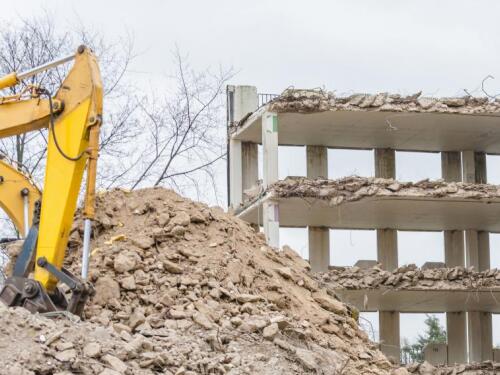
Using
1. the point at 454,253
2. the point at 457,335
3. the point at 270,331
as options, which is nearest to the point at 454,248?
the point at 454,253

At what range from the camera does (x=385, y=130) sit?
29203 millimetres

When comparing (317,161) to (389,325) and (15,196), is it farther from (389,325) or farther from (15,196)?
(15,196)

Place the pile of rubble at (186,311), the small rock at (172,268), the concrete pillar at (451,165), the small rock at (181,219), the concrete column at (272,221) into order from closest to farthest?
the pile of rubble at (186,311), the small rock at (172,268), the small rock at (181,219), the concrete column at (272,221), the concrete pillar at (451,165)

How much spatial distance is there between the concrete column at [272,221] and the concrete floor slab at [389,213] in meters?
0.17

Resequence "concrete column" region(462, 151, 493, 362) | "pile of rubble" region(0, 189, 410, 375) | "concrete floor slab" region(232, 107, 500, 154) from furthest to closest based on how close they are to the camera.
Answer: "concrete column" region(462, 151, 493, 362) → "concrete floor slab" region(232, 107, 500, 154) → "pile of rubble" region(0, 189, 410, 375)

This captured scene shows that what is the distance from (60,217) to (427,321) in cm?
4934

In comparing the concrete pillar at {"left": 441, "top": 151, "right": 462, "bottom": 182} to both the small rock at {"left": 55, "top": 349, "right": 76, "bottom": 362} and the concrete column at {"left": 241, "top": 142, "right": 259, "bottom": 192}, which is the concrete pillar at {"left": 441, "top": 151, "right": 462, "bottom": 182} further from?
the small rock at {"left": 55, "top": 349, "right": 76, "bottom": 362}

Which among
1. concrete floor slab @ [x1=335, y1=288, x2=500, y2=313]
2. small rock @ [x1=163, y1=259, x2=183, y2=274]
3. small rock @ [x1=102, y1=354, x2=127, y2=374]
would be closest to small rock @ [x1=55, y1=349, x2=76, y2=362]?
small rock @ [x1=102, y1=354, x2=127, y2=374]

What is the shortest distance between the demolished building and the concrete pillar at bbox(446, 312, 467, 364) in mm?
31

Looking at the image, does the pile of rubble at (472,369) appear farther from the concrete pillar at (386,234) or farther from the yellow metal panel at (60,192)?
the yellow metal panel at (60,192)

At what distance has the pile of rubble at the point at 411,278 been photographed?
26594 millimetres

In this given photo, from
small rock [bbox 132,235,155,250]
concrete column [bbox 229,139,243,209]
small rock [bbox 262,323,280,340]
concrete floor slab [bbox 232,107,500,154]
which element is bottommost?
small rock [bbox 262,323,280,340]

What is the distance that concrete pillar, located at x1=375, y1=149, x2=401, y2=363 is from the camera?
31.3 m

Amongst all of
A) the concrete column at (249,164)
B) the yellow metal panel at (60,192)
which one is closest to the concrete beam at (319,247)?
the concrete column at (249,164)
